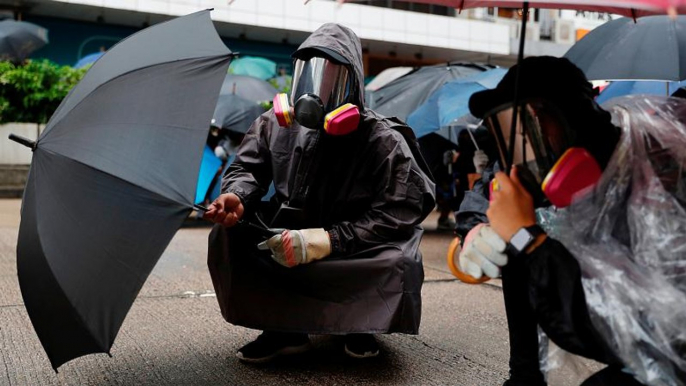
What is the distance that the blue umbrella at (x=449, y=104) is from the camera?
6.74 m

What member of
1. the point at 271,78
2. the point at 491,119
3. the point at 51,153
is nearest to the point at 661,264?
the point at 491,119

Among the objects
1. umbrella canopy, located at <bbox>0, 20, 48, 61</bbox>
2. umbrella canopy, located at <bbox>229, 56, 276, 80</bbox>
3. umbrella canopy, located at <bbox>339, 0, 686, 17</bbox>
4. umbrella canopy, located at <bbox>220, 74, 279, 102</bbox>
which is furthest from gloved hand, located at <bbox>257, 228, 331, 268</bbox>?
umbrella canopy, located at <bbox>229, 56, 276, 80</bbox>

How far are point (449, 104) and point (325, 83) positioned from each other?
3906 millimetres

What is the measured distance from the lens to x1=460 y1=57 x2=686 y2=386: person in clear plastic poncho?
186 centimetres

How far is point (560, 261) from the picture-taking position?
1.92 meters

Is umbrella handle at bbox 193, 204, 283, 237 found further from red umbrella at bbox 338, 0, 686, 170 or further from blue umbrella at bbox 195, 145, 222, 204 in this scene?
blue umbrella at bbox 195, 145, 222, 204

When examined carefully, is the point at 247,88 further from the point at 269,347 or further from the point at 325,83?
the point at 269,347

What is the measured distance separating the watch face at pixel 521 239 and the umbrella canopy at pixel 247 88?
304 inches

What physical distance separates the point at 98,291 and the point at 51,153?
49 centimetres

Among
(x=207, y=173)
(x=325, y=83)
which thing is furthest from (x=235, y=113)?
(x=325, y=83)

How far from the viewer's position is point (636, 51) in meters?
4.38

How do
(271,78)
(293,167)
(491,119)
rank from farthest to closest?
(271,78)
(293,167)
(491,119)

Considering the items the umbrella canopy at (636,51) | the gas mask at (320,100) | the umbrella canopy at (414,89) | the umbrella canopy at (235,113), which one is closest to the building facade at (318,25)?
the umbrella canopy at (414,89)

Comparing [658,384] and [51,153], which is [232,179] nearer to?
[51,153]
